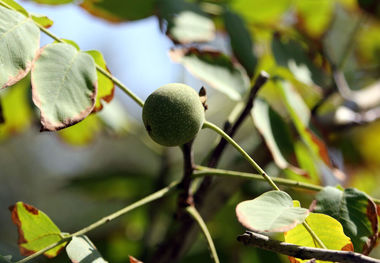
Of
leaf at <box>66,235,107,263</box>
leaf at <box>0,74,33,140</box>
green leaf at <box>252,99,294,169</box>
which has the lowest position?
leaf at <box>0,74,33,140</box>

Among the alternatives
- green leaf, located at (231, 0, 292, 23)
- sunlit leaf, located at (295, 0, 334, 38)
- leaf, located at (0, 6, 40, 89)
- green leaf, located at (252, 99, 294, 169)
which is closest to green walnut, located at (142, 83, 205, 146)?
leaf, located at (0, 6, 40, 89)

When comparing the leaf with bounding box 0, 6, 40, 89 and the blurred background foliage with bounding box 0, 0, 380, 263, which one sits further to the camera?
the blurred background foliage with bounding box 0, 0, 380, 263

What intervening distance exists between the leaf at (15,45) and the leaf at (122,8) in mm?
594

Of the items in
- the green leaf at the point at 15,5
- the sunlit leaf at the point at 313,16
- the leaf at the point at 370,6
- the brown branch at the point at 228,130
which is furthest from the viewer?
the sunlit leaf at the point at 313,16

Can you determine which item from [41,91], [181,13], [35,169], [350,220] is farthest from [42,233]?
[35,169]

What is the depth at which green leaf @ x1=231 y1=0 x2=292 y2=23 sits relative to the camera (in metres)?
1.69

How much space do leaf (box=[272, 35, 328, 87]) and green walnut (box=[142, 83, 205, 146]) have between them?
0.67m

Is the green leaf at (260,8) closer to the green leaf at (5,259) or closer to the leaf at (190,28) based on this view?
the leaf at (190,28)

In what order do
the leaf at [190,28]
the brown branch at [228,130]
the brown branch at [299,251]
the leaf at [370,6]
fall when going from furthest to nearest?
the leaf at [370,6], the leaf at [190,28], the brown branch at [228,130], the brown branch at [299,251]

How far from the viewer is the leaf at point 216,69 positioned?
121cm

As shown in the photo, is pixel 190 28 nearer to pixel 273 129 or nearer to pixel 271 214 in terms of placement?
pixel 273 129

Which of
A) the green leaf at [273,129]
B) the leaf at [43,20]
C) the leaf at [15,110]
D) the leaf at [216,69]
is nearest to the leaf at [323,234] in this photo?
the green leaf at [273,129]

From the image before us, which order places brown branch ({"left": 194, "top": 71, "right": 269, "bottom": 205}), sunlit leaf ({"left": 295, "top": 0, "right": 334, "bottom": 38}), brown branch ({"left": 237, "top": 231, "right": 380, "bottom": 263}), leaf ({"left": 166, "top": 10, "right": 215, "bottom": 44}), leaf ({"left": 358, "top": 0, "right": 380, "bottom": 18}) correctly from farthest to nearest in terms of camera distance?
1. sunlit leaf ({"left": 295, "top": 0, "right": 334, "bottom": 38})
2. leaf ({"left": 358, "top": 0, "right": 380, "bottom": 18})
3. leaf ({"left": 166, "top": 10, "right": 215, "bottom": 44})
4. brown branch ({"left": 194, "top": 71, "right": 269, "bottom": 205})
5. brown branch ({"left": 237, "top": 231, "right": 380, "bottom": 263})

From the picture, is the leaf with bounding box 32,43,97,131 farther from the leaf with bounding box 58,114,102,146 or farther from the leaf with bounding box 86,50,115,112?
the leaf with bounding box 58,114,102,146
